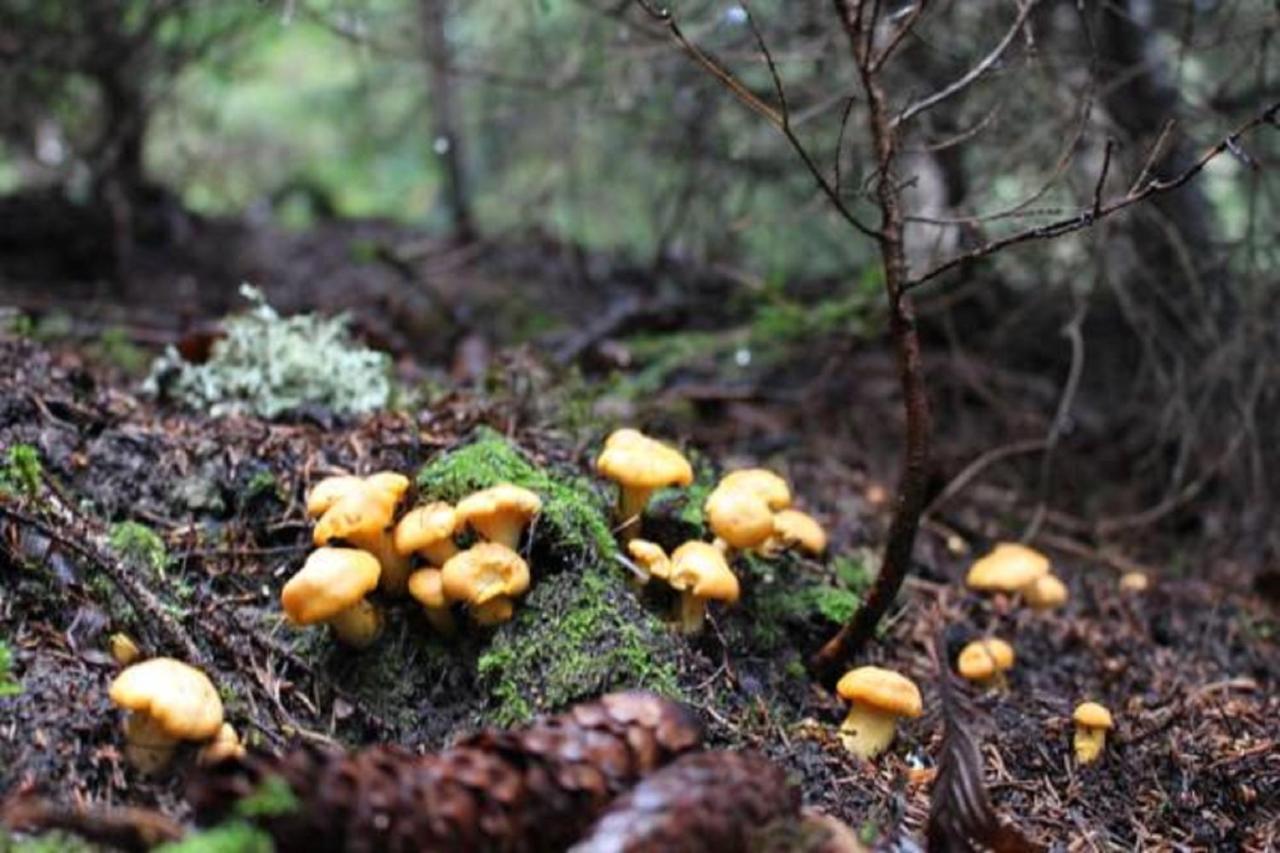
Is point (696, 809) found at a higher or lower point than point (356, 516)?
lower

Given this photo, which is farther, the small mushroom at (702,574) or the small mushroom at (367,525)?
the small mushroom at (702,574)

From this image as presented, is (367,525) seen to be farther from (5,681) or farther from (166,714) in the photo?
(5,681)

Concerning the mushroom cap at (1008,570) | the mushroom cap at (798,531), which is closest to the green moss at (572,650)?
the mushroom cap at (798,531)

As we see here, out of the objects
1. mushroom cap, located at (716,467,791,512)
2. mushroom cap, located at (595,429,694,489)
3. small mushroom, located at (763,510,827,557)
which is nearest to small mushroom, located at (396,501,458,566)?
mushroom cap, located at (595,429,694,489)

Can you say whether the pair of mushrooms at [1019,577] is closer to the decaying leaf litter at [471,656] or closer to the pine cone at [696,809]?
the decaying leaf litter at [471,656]

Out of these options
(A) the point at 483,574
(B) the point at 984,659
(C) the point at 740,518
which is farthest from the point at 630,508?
(B) the point at 984,659

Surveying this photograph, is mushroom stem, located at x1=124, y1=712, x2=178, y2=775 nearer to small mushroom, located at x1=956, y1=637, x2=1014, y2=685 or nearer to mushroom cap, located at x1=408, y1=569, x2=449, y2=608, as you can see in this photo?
mushroom cap, located at x1=408, y1=569, x2=449, y2=608
